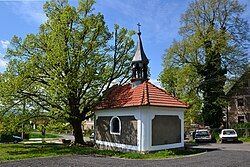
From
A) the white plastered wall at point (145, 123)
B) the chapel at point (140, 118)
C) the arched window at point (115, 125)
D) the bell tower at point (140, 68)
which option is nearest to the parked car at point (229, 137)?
the chapel at point (140, 118)

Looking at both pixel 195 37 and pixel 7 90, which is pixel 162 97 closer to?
pixel 7 90

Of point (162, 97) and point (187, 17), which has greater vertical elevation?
point (187, 17)

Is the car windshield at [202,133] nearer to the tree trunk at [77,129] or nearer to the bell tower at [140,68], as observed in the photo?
the bell tower at [140,68]

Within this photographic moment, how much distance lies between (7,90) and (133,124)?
10.2 metres

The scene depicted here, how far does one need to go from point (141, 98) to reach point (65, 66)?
301 inches

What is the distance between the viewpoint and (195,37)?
1757 inches

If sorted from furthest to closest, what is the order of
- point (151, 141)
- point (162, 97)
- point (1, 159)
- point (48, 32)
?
point (48, 32)
point (162, 97)
point (151, 141)
point (1, 159)

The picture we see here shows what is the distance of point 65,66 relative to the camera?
85.7ft

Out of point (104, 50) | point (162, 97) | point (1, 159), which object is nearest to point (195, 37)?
point (104, 50)

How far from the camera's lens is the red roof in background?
2208 cm

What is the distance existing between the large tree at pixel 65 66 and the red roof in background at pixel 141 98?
231cm

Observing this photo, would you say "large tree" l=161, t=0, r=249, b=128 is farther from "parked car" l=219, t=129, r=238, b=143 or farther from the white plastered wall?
the white plastered wall

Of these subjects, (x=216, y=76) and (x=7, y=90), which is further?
(x=216, y=76)

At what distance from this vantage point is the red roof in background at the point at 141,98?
2208 cm
